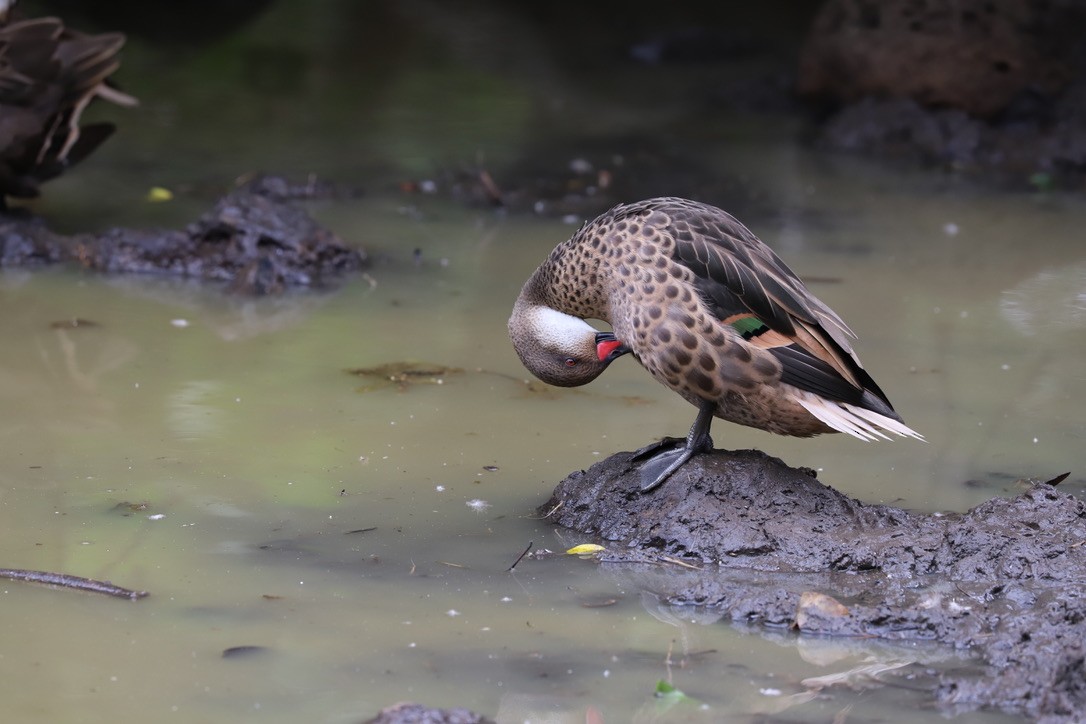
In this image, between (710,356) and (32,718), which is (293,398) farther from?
(32,718)

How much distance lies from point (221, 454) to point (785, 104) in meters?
8.23

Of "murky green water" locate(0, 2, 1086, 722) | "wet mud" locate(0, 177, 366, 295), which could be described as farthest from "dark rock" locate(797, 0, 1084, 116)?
"wet mud" locate(0, 177, 366, 295)

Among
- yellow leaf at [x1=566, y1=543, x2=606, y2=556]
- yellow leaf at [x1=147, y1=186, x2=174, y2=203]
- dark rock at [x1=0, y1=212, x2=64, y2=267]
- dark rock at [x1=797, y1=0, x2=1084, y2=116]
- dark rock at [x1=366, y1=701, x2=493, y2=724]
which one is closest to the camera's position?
dark rock at [x1=366, y1=701, x2=493, y2=724]

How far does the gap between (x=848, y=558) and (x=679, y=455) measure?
2.00ft

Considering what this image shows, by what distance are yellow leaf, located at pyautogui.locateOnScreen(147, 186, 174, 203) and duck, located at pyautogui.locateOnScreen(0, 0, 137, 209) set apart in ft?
2.48

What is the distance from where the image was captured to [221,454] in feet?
16.4

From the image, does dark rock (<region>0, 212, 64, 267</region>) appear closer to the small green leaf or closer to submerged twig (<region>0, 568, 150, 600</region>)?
submerged twig (<region>0, 568, 150, 600</region>)

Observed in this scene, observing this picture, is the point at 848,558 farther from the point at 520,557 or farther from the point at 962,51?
the point at 962,51

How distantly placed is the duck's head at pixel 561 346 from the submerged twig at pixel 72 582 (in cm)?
Result: 139

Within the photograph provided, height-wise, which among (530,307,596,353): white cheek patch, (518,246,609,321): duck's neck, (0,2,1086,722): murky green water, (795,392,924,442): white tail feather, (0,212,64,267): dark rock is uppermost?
(518,246,609,321): duck's neck

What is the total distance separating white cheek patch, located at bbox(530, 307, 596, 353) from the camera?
439 centimetres

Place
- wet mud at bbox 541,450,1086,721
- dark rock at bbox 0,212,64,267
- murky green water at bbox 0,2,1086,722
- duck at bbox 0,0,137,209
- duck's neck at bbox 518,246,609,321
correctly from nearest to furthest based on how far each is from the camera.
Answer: murky green water at bbox 0,2,1086,722 < wet mud at bbox 541,450,1086,721 < duck's neck at bbox 518,246,609,321 < duck at bbox 0,0,137,209 < dark rock at bbox 0,212,64,267

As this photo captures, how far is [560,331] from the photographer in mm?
4418

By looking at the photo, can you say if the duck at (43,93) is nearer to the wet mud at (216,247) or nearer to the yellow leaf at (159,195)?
the wet mud at (216,247)
